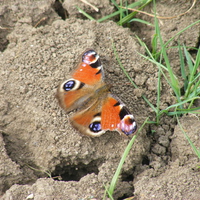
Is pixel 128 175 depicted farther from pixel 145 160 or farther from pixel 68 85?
pixel 68 85

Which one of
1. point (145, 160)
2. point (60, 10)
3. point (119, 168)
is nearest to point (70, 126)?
point (119, 168)

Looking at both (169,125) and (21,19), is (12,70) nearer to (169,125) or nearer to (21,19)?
(21,19)

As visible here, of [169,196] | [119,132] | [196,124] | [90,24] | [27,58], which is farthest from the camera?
[90,24]

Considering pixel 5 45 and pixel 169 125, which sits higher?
pixel 5 45

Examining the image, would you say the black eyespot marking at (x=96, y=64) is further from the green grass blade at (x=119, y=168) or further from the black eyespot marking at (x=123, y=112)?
the green grass blade at (x=119, y=168)

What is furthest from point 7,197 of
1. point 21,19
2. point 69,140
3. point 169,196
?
point 21,19

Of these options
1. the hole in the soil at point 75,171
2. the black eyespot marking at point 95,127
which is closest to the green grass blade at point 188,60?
the black eyespot marking at point 95,127
